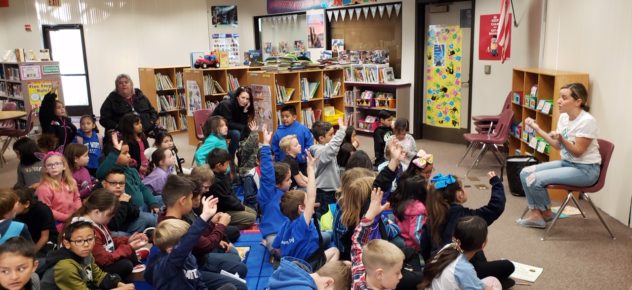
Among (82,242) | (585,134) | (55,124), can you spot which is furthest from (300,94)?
(82,242)

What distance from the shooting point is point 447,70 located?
339 inches

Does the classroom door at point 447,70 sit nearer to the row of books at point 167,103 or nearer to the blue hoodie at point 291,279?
the row of books at point 167,103

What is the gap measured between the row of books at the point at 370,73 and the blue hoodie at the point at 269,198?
18.0 ft

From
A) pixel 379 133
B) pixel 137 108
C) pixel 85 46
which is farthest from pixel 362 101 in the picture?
pixel 85 46

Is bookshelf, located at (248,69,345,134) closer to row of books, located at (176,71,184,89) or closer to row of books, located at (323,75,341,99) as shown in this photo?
row of books, located at (323,75,341,99)

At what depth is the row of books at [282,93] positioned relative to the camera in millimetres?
7742

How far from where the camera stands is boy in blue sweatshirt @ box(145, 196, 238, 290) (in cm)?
260

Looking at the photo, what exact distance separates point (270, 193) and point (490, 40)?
5.20m

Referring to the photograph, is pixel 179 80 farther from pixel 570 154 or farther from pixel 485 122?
pixel 570 154

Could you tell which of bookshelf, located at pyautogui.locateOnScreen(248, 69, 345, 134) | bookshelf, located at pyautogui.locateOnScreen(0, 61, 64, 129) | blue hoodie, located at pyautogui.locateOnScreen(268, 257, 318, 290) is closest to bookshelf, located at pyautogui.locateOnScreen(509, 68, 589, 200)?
bookshelf, located at pyautogui.locateOnScreen(248, 69, 345, 134)

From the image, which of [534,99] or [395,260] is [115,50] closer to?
[534,99]

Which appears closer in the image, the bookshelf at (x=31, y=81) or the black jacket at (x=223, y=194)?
the black jacket at (x=223, y=194)

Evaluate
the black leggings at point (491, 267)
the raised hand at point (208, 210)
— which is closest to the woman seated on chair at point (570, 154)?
the black leggings at point (491, 267)

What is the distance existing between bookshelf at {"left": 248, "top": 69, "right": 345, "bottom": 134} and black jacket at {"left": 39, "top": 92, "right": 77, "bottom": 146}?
2744 millimetres
